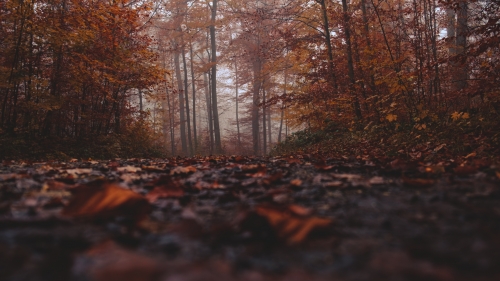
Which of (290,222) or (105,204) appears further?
(105,204)

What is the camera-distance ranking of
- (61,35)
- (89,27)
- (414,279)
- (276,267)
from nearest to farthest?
(414,279) < (276,267) < (61,35) < (89,27)

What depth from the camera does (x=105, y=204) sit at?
3.67 ft

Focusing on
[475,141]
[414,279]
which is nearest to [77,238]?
[414,279]

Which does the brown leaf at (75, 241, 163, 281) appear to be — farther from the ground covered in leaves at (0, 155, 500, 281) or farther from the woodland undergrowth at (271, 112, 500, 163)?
the woodland undergrowth at (271, 112, 500, 163)

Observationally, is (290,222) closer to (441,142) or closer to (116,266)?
(116,266)

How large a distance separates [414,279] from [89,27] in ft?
34.5

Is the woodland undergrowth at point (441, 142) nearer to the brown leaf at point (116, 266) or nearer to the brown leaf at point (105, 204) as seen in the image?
the brown leaf at point (105, 204)

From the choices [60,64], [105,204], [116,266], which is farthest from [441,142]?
[60,64]

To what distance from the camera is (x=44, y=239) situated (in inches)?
35.5

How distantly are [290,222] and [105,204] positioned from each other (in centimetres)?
70

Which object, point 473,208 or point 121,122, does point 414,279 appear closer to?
point 473,208

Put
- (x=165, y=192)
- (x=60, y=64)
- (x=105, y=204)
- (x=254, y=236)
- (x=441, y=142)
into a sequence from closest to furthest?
(x=254, y=236)
(x=105, y=204)
(x=165, y=192)
(x=441, y=142)
(x=60, y=64)

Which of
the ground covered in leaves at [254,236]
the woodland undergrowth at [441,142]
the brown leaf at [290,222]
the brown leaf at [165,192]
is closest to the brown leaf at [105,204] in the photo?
the ground covered in leaves at [254,236]

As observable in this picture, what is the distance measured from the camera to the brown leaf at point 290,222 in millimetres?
910
